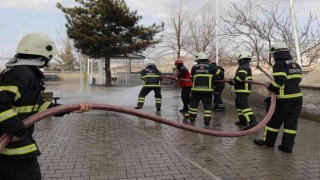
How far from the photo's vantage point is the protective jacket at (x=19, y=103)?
297 cm

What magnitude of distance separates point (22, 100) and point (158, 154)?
126 inches

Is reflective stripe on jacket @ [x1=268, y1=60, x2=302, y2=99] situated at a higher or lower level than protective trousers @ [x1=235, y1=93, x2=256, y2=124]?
higher

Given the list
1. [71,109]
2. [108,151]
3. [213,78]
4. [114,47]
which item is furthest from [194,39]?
[71,109]

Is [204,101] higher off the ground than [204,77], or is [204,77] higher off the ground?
[204,77]

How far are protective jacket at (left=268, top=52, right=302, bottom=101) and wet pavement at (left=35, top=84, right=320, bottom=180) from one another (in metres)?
0.98

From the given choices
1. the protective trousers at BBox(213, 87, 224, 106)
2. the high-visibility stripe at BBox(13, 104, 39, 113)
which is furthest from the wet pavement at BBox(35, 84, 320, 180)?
the protective trousers at BBox(213, 87, 224, 106)

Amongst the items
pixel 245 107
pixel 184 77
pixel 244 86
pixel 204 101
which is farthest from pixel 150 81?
pixel 245 107

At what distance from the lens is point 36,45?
3361 mm

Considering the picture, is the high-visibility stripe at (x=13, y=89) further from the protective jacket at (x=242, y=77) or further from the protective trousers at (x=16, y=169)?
the protective jacket at (x=242, y=77)

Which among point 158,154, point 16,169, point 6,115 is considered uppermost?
point 6,115

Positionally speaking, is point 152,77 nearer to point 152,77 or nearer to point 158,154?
point 152,77

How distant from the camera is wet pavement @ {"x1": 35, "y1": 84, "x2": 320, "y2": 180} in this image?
503 cm

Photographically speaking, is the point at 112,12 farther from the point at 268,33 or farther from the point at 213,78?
the point at 213,78

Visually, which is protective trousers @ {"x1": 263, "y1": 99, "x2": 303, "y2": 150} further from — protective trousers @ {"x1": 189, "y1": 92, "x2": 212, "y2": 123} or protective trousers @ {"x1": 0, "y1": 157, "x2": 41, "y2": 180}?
protective trousers @ {"x1": 0, "y1": 157, "x2": 41, "y2": 180}
